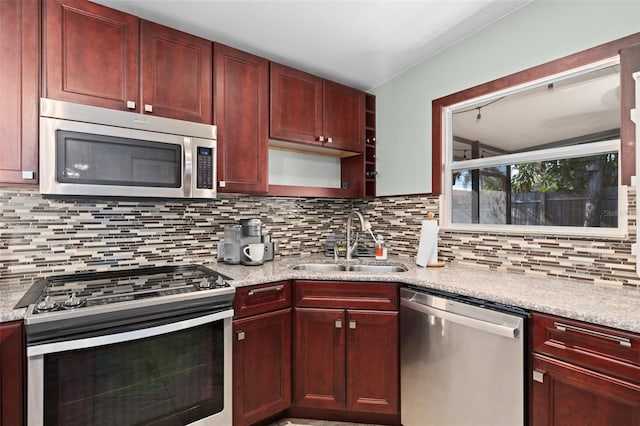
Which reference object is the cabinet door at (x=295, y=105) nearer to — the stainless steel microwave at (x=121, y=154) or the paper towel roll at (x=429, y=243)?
Result: the stainless steel microwave at (x=121, y=154)

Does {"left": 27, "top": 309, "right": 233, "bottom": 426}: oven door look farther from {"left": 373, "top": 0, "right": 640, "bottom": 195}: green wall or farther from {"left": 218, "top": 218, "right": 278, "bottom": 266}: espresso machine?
{"left": 373, "top": 0, "right": 640, "bottom": 195}: green wall

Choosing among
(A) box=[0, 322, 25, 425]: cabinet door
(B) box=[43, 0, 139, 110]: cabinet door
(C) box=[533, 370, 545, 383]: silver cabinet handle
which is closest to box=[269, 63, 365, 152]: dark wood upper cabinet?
(B) box=[43, 0, 139, 110]: cabinet door

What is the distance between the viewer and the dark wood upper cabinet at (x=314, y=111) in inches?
92.4

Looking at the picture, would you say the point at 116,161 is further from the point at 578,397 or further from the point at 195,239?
the point at 578,397

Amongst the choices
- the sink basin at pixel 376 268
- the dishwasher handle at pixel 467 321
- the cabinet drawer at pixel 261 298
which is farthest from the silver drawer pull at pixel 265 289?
the dishwasher handle at pixel 467 321

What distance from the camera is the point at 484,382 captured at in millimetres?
1484

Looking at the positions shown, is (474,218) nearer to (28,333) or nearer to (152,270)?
(152,270)

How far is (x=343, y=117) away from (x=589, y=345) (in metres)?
2.13

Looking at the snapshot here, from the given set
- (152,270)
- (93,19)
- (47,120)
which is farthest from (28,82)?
(152,270)

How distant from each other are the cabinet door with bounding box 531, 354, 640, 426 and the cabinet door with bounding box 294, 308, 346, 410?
0.99 m

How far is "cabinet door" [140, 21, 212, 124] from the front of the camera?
6.00ft

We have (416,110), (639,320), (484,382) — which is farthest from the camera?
(416,110)

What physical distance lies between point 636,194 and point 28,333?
105 inches

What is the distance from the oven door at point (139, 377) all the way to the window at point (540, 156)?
5.94 ft
